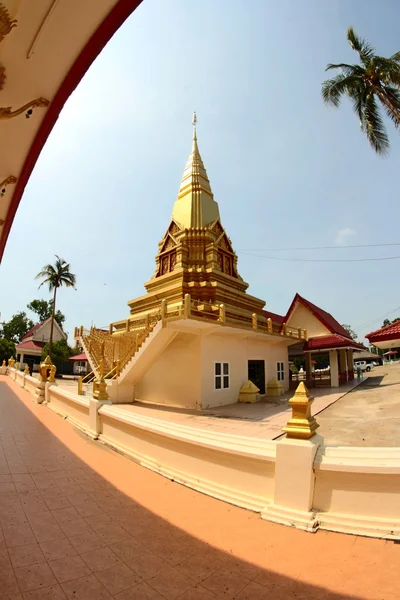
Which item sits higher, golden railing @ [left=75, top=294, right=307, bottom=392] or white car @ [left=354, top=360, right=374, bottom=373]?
golden railing @ [left=75, top=294, right=307, bottom=392]

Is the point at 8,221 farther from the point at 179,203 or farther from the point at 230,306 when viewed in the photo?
the point at 179,203

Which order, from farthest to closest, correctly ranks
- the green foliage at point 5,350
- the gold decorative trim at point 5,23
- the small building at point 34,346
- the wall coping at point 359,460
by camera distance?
the green foliage at point 5,350 → the small building at point 34,346 → the wall coping at point 359,460 → the gold decorative trim at point 5,23

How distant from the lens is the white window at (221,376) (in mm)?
13047

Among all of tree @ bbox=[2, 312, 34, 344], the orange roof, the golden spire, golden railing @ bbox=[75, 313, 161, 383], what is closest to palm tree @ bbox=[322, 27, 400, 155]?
the golden spire

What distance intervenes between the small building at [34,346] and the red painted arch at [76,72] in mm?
37466

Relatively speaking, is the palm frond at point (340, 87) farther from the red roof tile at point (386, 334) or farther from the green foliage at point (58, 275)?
the green foliage at point (58, 275)

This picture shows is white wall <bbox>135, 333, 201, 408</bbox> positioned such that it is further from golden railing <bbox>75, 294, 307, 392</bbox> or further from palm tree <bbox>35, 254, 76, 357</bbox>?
palm tree <bbox>35, 254, 76, 357</bbox>

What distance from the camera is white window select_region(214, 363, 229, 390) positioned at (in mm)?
13047

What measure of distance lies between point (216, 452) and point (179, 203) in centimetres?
1735

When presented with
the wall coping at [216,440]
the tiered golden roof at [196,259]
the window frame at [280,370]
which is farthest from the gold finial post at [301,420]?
the window frame at [280,370]

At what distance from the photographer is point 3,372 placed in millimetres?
31781

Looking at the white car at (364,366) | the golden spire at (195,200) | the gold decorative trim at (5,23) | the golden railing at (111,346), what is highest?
the golden spire at (195,200)

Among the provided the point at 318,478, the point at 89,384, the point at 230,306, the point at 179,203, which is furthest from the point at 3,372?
the point at 318,478

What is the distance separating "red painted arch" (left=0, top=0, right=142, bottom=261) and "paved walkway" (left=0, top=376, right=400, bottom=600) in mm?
3507
